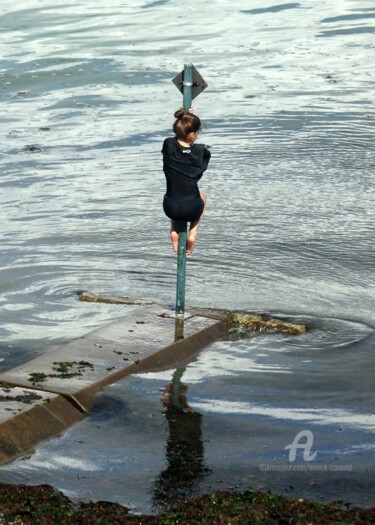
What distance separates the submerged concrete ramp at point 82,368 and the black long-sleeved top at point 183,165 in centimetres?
109

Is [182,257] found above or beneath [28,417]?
above

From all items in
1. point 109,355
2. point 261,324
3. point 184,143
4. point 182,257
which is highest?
point 184,143

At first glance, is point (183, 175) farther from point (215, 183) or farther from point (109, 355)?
point (215, 183)

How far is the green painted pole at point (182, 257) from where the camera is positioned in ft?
29.6

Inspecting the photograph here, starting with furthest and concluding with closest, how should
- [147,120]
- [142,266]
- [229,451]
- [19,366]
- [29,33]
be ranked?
[29,33], [147,120], [142,266], [19,366], [229,451]

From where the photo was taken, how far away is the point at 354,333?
9727 millimetres

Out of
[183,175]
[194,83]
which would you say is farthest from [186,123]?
[183,175]

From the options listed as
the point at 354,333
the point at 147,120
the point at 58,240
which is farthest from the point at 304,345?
the point at 147,120

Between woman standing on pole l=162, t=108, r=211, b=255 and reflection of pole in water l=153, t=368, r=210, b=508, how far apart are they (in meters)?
1.55

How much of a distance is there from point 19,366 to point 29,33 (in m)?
20.1

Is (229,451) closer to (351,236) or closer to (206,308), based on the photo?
(206,308)

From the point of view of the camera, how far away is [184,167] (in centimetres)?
923

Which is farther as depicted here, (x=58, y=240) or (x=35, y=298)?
(x=58, y=240)

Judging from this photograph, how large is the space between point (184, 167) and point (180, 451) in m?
2.75
